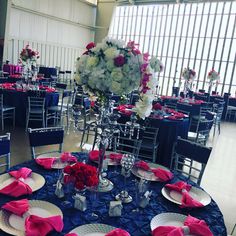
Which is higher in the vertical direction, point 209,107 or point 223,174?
point 209,107

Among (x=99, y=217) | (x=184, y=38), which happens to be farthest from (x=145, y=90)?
(x=184, y=38)

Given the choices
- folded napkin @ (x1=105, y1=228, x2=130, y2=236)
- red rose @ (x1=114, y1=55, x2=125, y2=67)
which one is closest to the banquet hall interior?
red rose @ (x1=114, y1=55, x2=125, y2=67)

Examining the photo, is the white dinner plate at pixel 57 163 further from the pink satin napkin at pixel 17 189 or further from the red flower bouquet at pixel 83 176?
the red flower bouquet at pixel 83 176

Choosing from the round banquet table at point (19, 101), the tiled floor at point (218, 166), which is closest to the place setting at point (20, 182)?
the tiled floor at point (218, 166)

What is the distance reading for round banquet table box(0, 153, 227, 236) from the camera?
143 cm

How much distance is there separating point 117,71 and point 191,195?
3.19ft

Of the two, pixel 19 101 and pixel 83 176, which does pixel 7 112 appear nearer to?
pixel 19 101

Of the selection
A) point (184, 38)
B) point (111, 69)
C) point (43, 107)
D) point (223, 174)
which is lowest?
point (223, 174)

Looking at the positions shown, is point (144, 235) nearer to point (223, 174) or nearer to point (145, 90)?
point (145, 90)

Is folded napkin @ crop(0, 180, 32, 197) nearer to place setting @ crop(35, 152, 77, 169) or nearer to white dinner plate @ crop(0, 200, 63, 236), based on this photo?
white dinner plate @ crop(0, 200, 63, 236)

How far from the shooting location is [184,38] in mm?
13953

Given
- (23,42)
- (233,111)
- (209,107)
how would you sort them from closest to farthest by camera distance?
(209,107)
(233,111)
(23,42)

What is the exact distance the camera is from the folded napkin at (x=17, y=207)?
1.40 metres

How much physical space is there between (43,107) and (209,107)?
412cm
